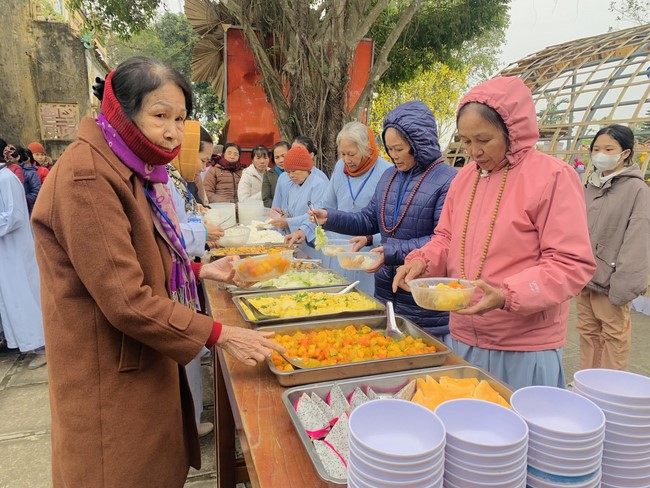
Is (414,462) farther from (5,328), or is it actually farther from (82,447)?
(5,328)

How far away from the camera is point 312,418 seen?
3.75 feet

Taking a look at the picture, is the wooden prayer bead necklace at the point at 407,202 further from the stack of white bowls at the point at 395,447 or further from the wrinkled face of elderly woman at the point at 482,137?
the stack of white bowls at the point at 395,447

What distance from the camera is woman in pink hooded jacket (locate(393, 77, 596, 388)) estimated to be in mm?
1364

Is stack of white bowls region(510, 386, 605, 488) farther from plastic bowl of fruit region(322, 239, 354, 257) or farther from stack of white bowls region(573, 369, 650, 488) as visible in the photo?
plastic bowl of fruit region(322, 239, 354, 257)

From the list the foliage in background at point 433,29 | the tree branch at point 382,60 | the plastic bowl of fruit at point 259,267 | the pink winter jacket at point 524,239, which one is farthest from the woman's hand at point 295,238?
the foliage in background at point 433,29

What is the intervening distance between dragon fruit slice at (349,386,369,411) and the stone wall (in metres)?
11.0

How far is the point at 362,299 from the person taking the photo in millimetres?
2139

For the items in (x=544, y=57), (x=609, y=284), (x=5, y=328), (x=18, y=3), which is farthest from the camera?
(x=18, y=3)

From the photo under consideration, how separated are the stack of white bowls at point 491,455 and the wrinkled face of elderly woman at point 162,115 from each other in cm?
105

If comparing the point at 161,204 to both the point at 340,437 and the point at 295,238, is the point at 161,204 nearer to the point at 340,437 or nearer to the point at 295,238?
the point at 340,437

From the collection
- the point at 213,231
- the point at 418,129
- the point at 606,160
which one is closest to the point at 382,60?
the point at 606,160

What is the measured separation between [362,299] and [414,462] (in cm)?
146

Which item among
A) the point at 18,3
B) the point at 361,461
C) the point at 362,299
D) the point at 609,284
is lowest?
the point at 609,284

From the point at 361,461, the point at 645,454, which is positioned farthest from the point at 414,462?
the point at 645,454
